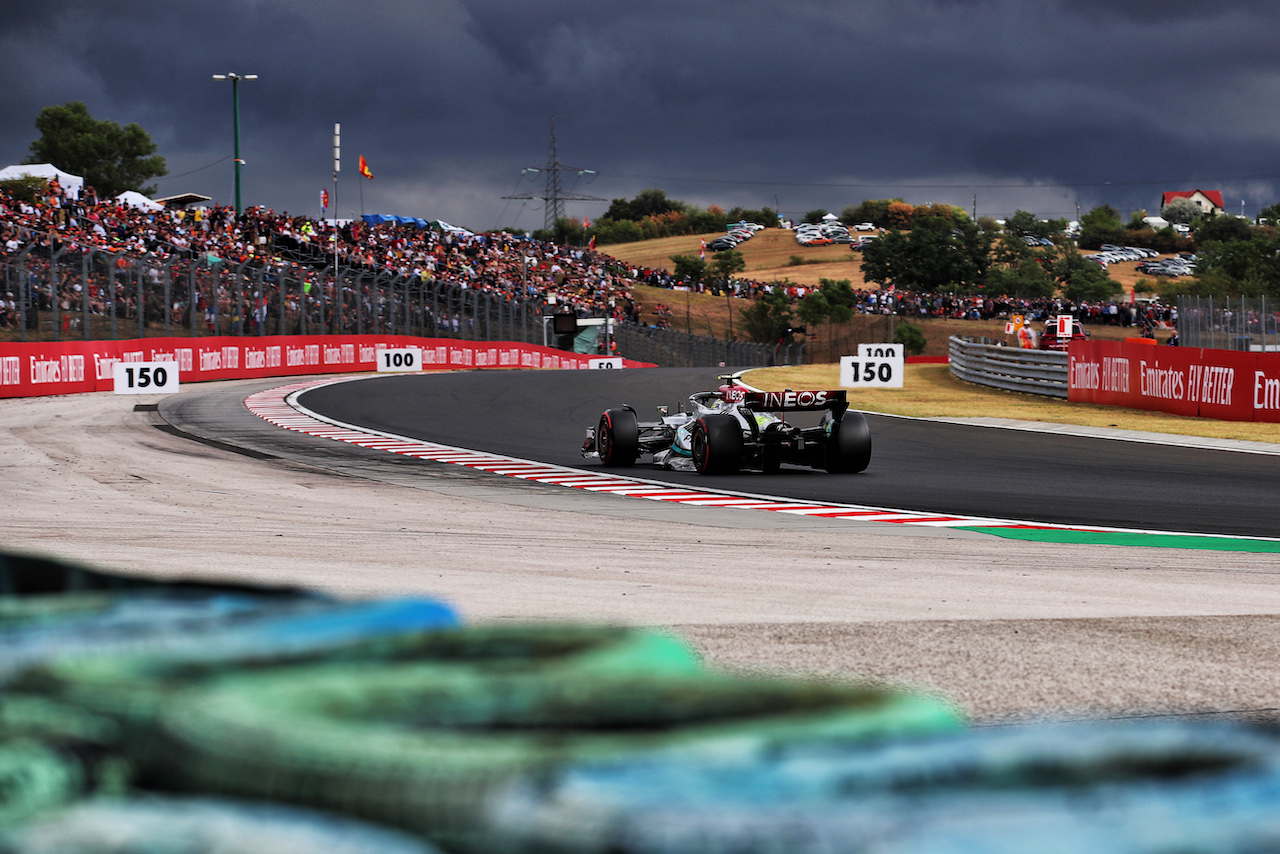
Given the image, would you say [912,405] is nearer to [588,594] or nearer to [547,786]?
[588,594]

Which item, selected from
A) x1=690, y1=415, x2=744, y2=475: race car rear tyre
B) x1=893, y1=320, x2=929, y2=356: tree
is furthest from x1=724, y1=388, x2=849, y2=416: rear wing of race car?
x1=893, y1=320, x2=929, y2=356: tree

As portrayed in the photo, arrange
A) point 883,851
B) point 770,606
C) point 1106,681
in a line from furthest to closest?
point 770,606 < point 1106,681 < point 883,851

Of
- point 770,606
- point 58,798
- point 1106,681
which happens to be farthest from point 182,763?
point 770,606

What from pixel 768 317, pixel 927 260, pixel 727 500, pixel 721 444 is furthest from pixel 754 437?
pixel 927 260

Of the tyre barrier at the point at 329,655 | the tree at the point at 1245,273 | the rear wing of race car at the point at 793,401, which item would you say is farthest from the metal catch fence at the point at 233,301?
the tree at the point at 1245,273

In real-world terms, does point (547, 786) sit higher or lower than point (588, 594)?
higher

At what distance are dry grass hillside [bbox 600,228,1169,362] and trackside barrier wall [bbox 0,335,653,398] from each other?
104 feet

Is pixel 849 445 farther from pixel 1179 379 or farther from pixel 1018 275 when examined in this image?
pixel 1018 275

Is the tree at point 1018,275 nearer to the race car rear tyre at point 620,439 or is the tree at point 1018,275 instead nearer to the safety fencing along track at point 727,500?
the safety fencing along track at point 727,500

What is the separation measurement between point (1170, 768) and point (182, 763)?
1111 mm

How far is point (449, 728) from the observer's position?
1.57 metres

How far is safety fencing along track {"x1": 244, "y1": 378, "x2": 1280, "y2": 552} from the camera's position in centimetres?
846

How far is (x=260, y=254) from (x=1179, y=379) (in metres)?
28.6

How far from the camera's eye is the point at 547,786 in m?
1.31
